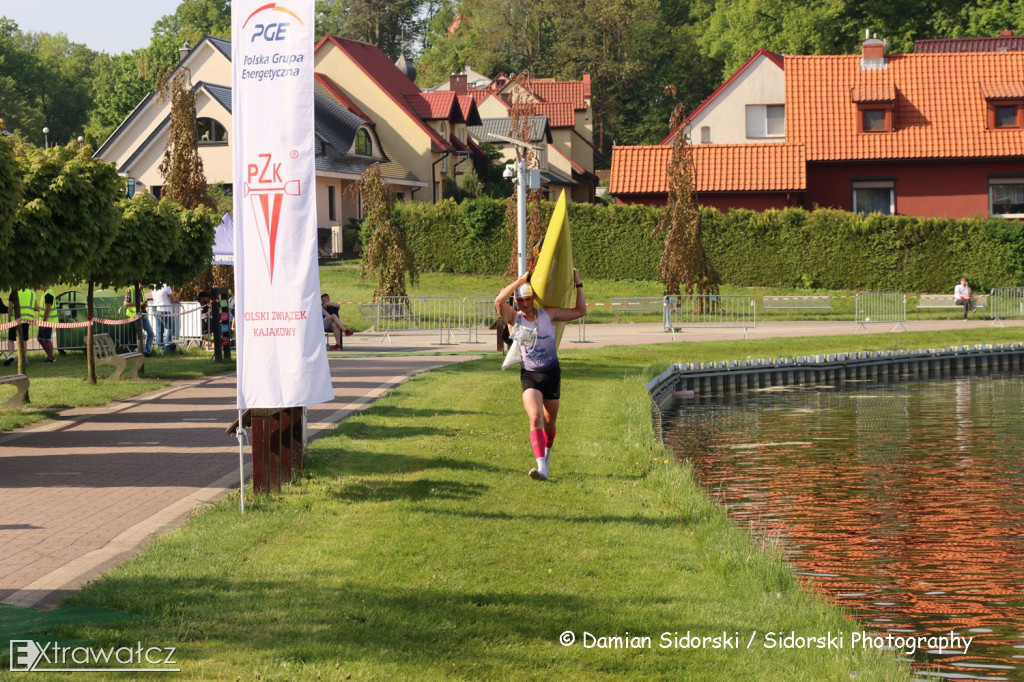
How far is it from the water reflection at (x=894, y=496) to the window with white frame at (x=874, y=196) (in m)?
31.6

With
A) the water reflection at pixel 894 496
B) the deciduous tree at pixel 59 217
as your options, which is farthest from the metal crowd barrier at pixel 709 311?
the deciduous tree at pixel 59 217

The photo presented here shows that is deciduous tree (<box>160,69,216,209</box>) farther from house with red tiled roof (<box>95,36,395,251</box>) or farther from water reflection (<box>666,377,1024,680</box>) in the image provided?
house with red tiled roof (<box>95,36,395,251</box>)

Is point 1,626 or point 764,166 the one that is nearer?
point 1,626

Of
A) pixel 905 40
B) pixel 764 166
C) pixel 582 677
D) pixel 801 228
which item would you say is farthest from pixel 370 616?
pixel 905 40

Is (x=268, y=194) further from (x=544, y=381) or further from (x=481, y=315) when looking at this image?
(x=481, y=315)

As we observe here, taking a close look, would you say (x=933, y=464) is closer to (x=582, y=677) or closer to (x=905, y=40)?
(x=582, y=677)

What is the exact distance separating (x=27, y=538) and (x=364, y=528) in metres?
2.52

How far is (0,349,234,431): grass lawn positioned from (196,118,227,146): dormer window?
3128 cm

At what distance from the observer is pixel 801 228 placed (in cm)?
5072

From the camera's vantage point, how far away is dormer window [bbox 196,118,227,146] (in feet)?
197

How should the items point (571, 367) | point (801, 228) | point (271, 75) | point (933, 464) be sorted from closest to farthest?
point (271, 75), point (933, 464), point (571, 367), point (801, 228)

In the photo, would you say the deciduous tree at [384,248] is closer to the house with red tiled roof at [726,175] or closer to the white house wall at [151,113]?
the house with red tiled roof at [726,175]

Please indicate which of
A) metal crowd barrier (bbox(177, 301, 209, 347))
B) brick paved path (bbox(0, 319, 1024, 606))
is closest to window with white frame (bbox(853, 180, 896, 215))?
metal crowd barrier (bbox(177, 301, 209, 347))

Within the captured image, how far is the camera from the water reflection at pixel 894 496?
397 inches
